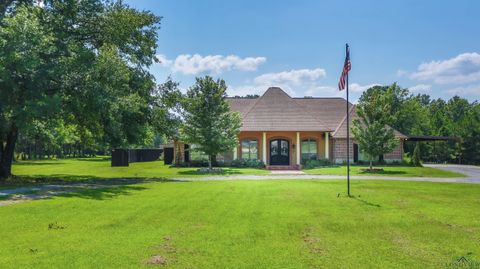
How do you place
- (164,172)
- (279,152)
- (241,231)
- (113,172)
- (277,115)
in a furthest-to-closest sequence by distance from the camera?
(277,115) → (279,152) → (113,172) → (164,172) → (241,231)

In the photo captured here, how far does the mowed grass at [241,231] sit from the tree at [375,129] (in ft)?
51.4

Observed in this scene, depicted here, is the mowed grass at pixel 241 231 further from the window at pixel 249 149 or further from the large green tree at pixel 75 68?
the window at pixel 249 149

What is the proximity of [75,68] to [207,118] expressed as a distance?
13.1m

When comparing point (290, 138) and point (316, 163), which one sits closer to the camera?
point (316, 163)

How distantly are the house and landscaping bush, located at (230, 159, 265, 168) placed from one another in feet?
3.28

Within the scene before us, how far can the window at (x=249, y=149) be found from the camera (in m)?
40.3

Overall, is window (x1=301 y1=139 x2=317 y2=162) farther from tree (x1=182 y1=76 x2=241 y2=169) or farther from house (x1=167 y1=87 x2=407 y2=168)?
tree (x1=182 y1=76 x2=241 y2=169)

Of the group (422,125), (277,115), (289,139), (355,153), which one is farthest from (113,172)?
(422,125)

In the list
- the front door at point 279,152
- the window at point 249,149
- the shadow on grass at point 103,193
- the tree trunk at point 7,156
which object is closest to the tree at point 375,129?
the front door at point 279,152

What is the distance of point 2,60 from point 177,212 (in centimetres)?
1155

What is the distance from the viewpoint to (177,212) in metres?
13.2

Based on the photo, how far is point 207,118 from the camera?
33.4 meters

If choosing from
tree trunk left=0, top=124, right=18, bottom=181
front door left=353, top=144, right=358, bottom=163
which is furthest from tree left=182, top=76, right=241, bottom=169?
front door left=353, top=144, right=358, bottom=163

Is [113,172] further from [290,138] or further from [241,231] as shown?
[241,231]
